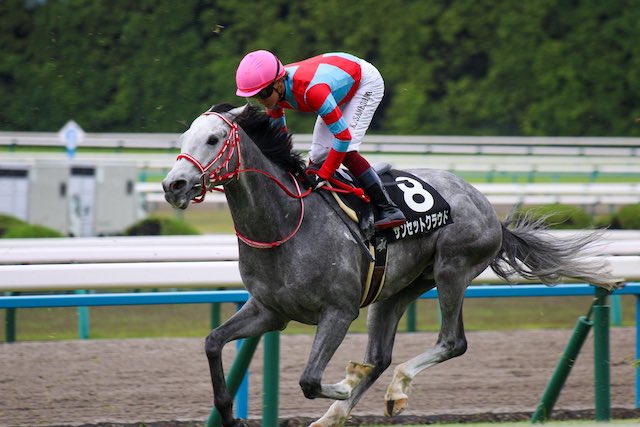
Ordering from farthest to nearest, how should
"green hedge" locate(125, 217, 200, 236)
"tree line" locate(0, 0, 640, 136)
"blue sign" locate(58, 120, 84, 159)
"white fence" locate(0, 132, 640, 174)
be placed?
"tree line" locate(0, 0, 640, 136) → "white fence" locate(0, 132, 640, 174) → "blue sign" locate(58, 120, 84, 159) → "green hedge" locate(125, 217, 200, 236)

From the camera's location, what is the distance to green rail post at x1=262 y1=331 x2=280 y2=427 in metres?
4.17

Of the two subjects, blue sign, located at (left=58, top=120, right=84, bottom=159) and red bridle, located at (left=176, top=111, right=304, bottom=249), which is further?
blue sign, located at (left=58, top=120, right=84, bottom=159)

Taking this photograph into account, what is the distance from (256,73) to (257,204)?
498mm

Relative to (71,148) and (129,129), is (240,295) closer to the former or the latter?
(71,148)

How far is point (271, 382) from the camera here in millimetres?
4184

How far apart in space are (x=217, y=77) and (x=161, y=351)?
946 cm

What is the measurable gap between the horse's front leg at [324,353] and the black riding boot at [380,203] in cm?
42

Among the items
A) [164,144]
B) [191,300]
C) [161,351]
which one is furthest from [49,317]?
[164,144]

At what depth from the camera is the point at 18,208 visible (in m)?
12.3

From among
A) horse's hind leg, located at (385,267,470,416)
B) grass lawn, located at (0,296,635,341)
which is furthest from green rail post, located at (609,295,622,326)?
horse's hind leg, located at (385,267,470,416)

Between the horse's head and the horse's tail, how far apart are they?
168 centimetres

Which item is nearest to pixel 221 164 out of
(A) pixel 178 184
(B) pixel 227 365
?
(A) pixel 178 184

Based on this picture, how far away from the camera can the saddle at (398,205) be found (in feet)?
13.7

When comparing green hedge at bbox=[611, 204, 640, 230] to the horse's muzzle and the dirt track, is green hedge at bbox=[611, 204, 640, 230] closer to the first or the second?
the dirt track
